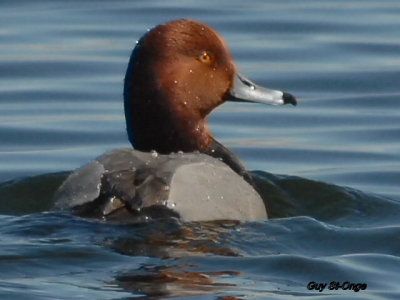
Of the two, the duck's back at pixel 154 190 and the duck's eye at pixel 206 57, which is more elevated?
the duck's eye at pixel 206 57

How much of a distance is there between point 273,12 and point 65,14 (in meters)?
2.17

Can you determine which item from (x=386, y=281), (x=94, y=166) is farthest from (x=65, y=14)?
(x=386, y=281)

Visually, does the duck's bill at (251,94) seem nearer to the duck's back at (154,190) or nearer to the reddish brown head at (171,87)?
the reddish brown head at (171,87)

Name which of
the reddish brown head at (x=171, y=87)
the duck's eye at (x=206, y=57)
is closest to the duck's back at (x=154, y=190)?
the reddish brown head at (x=171, y=87)

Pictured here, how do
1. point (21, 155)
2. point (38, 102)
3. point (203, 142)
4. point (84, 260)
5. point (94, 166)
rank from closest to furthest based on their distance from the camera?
point (84, 260) → point (94, 166) → point (203, 142) → point (21, 155) → point (38, 102)

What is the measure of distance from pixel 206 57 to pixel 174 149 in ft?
2.03

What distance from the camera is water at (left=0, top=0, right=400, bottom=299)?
732 cm

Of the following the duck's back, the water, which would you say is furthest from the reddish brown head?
the water

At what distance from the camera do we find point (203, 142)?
891 cm

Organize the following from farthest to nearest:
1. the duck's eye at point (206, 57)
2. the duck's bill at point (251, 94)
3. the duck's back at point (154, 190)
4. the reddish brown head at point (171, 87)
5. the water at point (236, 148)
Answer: the duck's bill at point (251, 94) < the duck's eye at point (206, 57) < the reddish brown head at point (171, 87) < the duck's back at point (154, 190) < the water at point (236, 148)

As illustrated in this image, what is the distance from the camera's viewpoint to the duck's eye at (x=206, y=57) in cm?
887

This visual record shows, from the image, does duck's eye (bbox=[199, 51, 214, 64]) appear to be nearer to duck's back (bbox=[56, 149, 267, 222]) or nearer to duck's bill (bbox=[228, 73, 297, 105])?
duck's bill (bbox=[228, 73, 297, 105])

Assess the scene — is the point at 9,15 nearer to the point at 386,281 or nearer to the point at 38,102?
the point at 38,102

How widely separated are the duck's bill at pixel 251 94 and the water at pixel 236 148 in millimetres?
709
